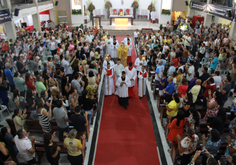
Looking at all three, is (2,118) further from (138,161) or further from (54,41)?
(54,41)

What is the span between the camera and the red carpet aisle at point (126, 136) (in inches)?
188

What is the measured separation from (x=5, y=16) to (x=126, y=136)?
10367mm

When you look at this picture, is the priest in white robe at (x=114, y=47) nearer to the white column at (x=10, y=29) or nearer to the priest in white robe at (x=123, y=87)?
the priest in white robe at (x=123, y=87)

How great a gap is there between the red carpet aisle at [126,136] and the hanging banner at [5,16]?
27.0 ft

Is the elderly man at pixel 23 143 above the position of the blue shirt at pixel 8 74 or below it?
below

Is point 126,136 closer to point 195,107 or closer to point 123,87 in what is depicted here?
point 123,87

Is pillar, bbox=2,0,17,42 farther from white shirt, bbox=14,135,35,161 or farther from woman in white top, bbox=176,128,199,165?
woman in white top, bbox=176,128,199,165

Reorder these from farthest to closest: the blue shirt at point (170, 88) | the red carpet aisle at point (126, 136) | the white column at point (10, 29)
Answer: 1. the white column at point (10, 29)
2. the blue shirt at point (170, 88)
3. the red carpet aisle at point (126, 136)

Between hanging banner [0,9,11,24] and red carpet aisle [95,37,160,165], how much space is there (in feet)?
27.0

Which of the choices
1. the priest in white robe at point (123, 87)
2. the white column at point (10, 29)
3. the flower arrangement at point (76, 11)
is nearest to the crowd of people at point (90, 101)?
the priest in white robe at point (123, 87)

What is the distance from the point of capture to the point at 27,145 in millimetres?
3664

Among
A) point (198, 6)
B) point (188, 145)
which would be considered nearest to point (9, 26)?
point (188, 145)

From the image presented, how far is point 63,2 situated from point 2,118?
18.0 metres

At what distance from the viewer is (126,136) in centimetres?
553
